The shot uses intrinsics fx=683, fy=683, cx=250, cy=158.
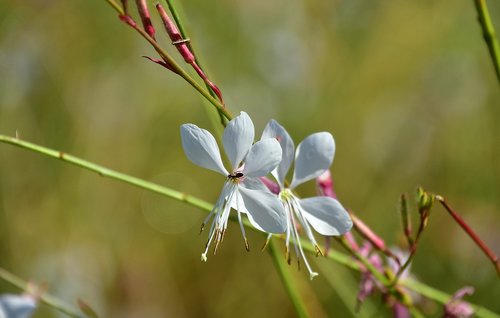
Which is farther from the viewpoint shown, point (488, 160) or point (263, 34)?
point (263, 34)

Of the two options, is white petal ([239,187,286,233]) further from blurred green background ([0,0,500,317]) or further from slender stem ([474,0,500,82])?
blurred green background ([0,0,500,317])

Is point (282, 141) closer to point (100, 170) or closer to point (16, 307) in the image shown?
point (100, 170)

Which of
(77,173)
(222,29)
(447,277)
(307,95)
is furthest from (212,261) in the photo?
(222,29)

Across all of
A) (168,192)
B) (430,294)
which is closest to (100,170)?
(168,192)

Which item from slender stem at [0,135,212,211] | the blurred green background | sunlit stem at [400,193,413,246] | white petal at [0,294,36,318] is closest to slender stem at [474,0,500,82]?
sunlit stem at [400,193,413,246]

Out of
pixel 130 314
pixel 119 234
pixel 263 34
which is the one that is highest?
pixel 263 34

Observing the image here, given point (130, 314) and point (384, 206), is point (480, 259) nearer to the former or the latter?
point (384, 206)
